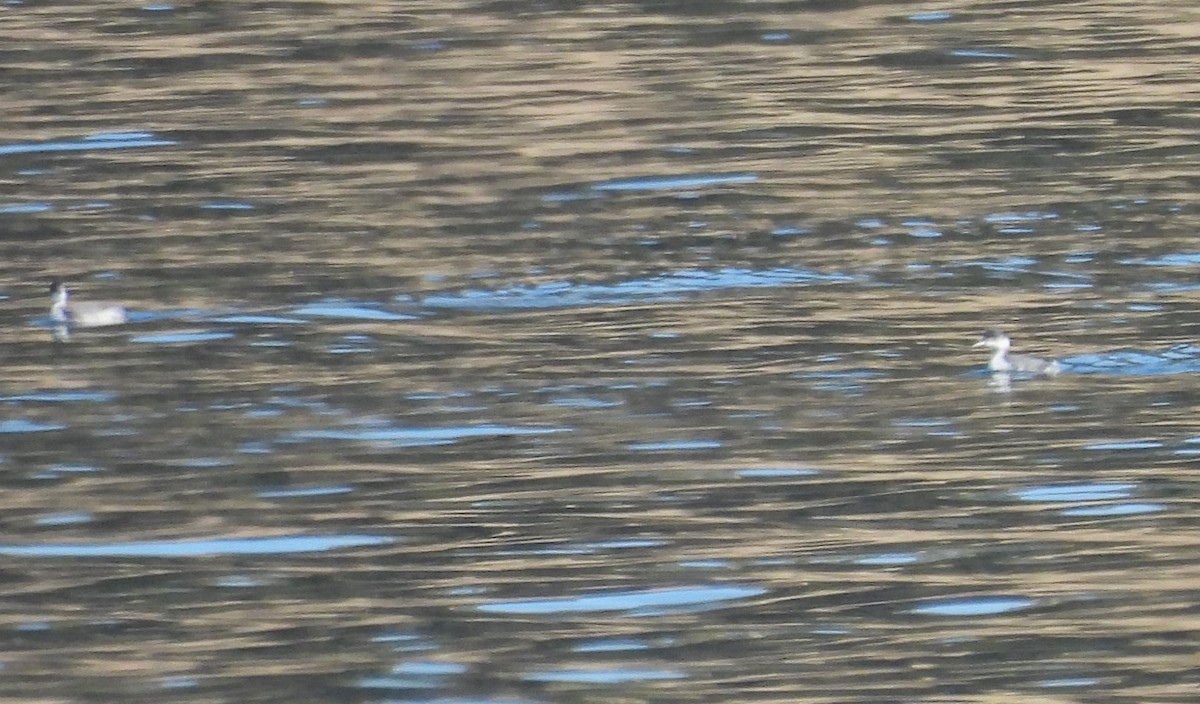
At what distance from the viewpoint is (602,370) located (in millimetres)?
15422

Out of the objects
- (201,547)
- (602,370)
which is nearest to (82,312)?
(602,370)

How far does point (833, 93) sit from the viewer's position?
2512 cm

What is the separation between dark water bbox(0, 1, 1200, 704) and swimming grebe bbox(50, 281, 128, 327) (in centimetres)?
18

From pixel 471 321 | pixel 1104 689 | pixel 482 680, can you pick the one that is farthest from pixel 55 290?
pixel 1104 689

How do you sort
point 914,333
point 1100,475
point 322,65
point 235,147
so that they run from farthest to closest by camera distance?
1. point 322,65
2. point 235,147
3. point 914,333
4. point 1100,475

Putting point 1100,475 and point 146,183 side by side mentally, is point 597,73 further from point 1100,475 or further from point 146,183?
point 1100,475

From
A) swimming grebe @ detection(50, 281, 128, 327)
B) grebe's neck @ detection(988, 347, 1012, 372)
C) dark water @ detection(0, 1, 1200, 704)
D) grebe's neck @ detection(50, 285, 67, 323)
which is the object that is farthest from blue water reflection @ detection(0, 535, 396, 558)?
grebe's neck @ detection(50, 285, 67, 323)

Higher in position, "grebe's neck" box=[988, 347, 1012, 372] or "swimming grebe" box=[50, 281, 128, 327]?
"swimming grebe" box=[50, 281, 128, 327]

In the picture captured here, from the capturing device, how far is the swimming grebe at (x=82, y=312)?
54.6ft

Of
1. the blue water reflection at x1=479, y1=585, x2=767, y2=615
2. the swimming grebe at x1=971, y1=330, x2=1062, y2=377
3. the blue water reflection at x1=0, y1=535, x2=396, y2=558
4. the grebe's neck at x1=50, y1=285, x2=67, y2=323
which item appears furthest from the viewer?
the grebe's neck at x1=50, y1=285, x2=67, y2=323

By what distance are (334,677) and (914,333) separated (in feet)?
21.8

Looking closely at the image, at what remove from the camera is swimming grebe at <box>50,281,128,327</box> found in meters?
16.6

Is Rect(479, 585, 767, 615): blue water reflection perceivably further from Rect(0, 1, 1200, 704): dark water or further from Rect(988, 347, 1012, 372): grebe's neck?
Rect(988, 347, 1012, 372): grebe's neck

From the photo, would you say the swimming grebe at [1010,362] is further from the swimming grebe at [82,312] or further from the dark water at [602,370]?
the swimming grebe at [82,312]
